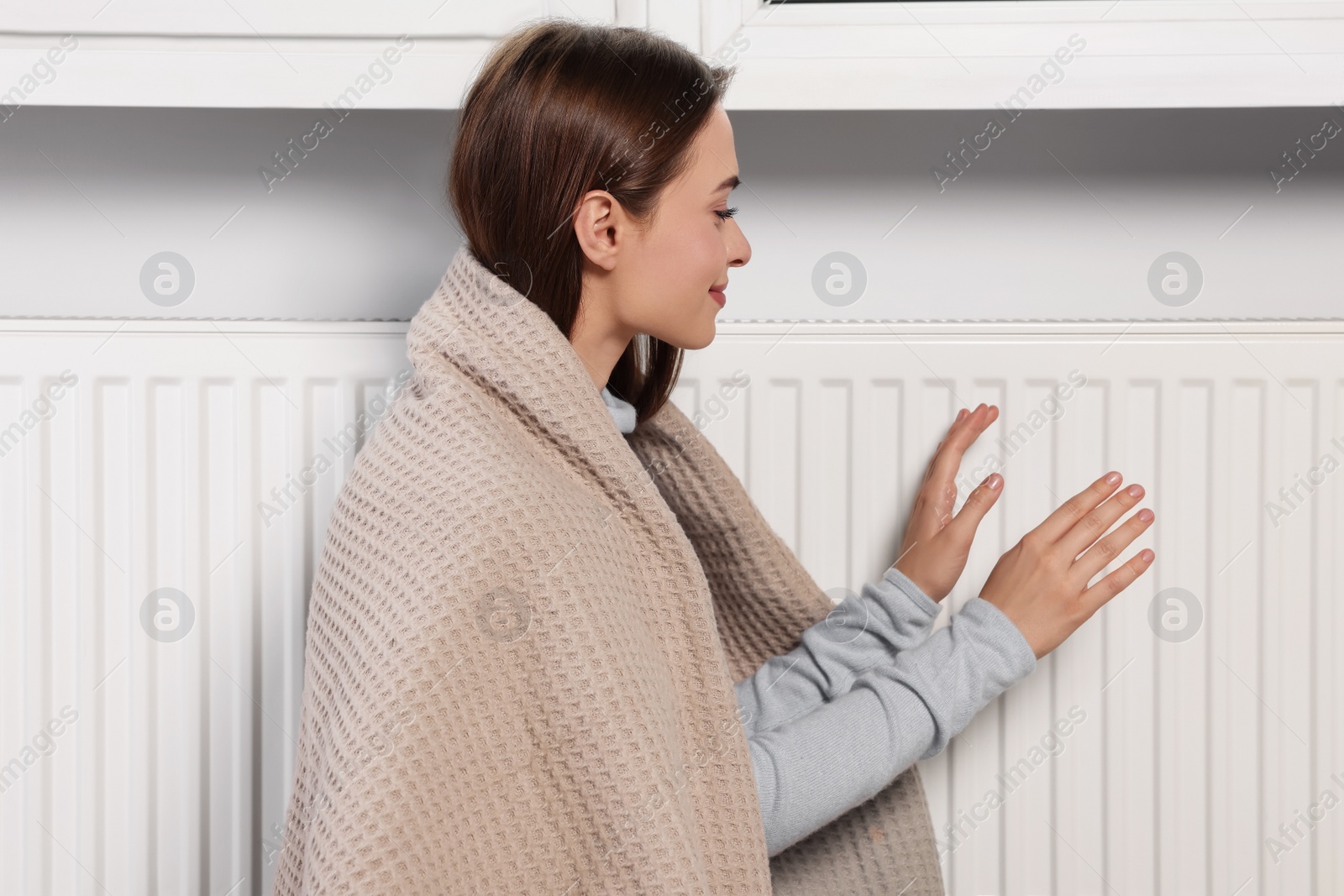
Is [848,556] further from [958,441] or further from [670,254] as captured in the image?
[670,254]

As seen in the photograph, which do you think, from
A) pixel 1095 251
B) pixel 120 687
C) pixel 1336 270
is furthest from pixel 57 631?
pixel 1336 270

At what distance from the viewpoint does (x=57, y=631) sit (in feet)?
2.81

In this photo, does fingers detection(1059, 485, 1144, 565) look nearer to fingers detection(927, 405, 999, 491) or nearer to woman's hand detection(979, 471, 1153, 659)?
woman's hand detection(979, 471, 1153, 659)

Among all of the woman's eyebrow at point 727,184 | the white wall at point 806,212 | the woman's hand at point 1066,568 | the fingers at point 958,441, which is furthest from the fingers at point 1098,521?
the woman's eyebrow at point 727,184

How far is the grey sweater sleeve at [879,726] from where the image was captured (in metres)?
0.67

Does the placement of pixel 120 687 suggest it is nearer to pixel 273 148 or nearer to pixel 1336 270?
pixel 273 148

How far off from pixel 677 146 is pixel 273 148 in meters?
0.48

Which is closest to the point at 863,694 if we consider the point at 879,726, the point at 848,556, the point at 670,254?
the point at 879,726

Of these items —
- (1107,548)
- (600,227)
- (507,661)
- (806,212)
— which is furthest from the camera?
(806,212)

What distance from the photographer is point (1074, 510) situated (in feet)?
2.53

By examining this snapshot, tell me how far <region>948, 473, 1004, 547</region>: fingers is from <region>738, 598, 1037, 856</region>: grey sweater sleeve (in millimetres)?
67

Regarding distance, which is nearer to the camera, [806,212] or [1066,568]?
[1066,568]

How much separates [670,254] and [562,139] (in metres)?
0.10

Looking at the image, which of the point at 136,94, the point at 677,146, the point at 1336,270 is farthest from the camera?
the point at 1336,270
